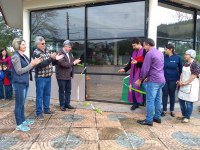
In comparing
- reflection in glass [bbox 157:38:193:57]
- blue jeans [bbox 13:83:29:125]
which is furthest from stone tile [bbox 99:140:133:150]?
reflection in glass [bbox 157:38:193:57]

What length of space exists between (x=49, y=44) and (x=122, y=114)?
3385mm

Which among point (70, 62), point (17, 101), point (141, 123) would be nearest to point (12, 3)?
point (70, 62)

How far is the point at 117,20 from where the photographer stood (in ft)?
21.5

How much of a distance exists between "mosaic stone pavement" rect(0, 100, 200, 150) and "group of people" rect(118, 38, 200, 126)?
33 centimetres

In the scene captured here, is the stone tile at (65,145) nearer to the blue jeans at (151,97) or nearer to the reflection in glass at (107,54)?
the blue jeans at (151,97)

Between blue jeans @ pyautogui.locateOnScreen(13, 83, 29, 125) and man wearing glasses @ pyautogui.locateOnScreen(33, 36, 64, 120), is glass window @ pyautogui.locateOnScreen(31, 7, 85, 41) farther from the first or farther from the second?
blue jeans @ pyautogui.locateOnScreen(13, 83, 29, 125)

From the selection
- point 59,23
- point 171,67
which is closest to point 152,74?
point 171,67

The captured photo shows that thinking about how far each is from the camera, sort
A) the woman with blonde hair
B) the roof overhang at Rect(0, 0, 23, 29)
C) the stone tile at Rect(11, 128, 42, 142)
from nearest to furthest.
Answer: the stone tile at Rect(11, 128, 42, 142) → the woman with blonde hair → the roof overhang at Rect(0, 0, 23, 29)

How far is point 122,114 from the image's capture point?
5852 mm

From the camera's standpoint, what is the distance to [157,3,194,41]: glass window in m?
6.61

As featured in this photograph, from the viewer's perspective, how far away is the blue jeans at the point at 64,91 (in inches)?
233

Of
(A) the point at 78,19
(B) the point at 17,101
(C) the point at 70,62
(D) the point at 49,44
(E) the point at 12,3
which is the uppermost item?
(E) the point at 12,3

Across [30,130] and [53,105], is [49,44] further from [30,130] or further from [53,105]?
[30,130]

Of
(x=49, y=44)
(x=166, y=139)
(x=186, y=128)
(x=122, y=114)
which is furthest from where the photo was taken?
(x=49, y=44)
